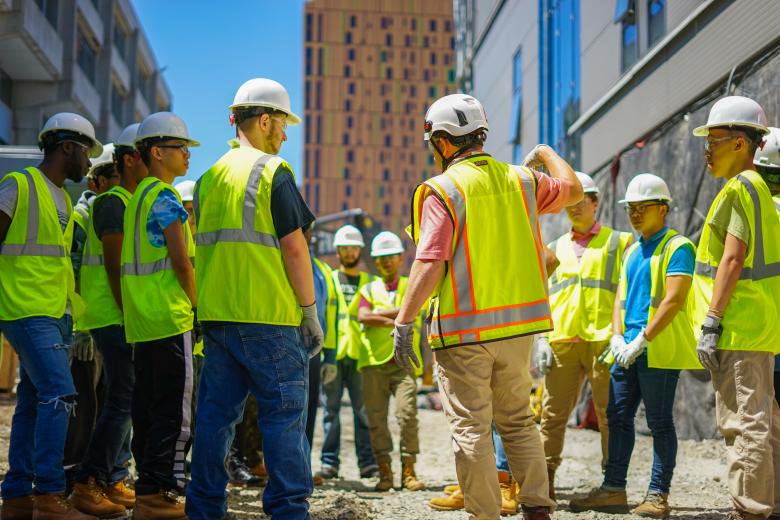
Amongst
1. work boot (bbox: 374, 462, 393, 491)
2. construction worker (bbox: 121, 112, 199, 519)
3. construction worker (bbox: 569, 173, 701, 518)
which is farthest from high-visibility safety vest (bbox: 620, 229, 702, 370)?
construction worker (bbox: 121, 112, 199, 519)

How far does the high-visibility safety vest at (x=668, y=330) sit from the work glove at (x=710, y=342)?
0.93m

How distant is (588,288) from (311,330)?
273 centimetres

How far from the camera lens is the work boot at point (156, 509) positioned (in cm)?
431

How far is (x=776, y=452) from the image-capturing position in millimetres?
4527

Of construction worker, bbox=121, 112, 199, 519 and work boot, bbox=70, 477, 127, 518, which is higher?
construction worker, bbox=121, 112, 199, 519

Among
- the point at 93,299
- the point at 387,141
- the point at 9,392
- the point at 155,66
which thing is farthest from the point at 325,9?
the point at 93,299

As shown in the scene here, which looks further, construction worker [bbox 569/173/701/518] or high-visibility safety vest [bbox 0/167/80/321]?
construction worker [bbox 569/173/701/518]

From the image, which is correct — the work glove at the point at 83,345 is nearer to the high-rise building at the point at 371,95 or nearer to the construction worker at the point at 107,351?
the construction worker at the point at 107,351

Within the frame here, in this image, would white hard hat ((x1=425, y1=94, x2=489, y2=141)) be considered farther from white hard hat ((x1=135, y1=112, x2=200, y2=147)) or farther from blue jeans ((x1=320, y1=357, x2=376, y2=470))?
blue jeans ((x1=320, y1=357, x2=376, y2=470))

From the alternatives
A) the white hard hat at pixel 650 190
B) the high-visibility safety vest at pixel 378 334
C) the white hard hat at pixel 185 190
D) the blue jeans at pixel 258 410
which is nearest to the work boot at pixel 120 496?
the blue jeans at pixel 258 410

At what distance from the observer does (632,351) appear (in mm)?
5461

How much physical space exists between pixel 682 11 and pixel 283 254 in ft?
25.2

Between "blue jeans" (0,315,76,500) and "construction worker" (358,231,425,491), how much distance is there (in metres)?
3.22

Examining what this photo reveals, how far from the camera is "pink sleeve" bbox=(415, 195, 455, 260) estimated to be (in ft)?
12.8
